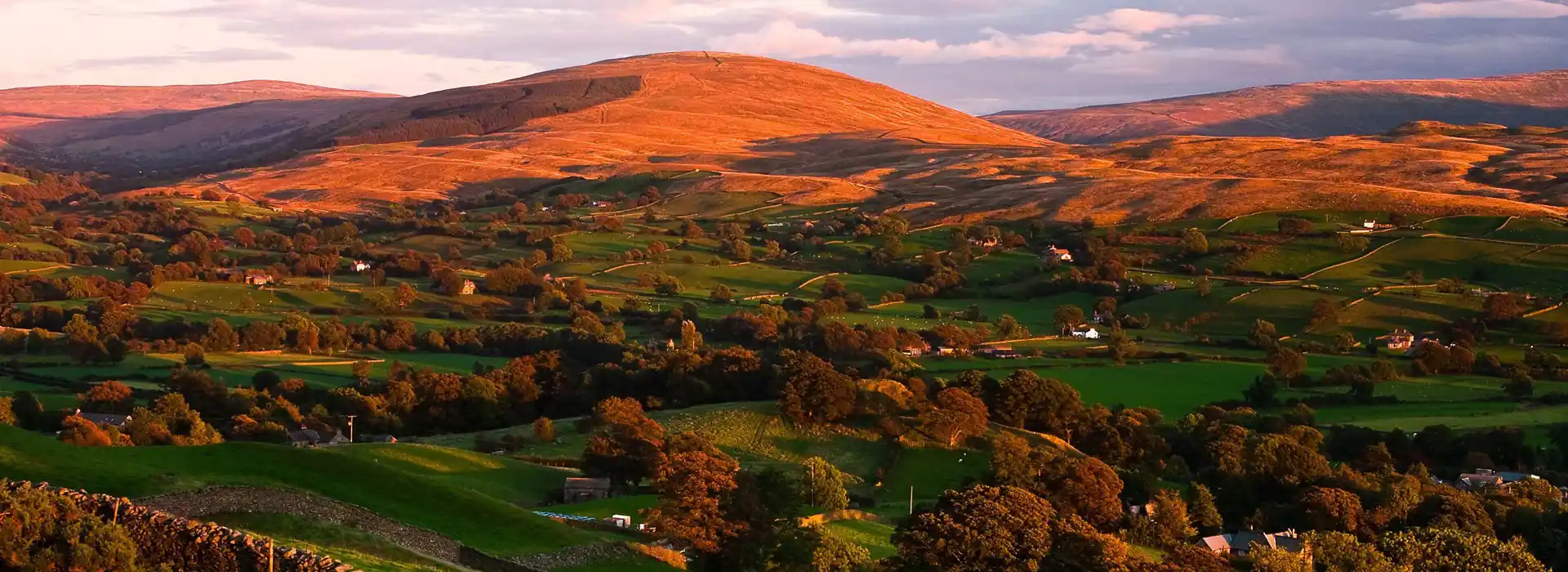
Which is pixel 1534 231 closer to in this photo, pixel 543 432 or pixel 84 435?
pixel 543 432

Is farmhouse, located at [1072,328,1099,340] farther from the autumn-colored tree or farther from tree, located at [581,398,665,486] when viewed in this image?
the autumn-colored tree

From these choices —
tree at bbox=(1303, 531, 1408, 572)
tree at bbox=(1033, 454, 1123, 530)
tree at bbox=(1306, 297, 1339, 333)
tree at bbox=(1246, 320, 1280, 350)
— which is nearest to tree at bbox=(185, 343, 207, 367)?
tree at bbox=(1033, 454, 1123, 530)

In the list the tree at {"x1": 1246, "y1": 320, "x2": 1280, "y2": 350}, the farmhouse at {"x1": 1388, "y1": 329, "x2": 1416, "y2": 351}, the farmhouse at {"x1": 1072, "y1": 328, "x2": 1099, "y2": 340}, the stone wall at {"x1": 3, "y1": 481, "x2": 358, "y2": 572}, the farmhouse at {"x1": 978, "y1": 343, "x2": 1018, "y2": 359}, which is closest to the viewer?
the stone wall at {"x1": 3, "y1": 481, "x2": 358, "y2": 572}

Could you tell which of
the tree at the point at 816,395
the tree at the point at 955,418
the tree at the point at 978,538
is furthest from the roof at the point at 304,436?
the tree at the point at 978,538

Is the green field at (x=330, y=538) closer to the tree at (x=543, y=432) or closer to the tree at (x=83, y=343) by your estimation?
the tree at (x=543, y=432)

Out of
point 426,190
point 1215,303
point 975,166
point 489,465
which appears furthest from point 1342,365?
point 426,190

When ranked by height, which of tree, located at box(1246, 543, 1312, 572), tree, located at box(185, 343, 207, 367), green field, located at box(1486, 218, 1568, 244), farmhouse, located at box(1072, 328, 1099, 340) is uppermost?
tree, located at box(1246, 543, 1312, 572)
